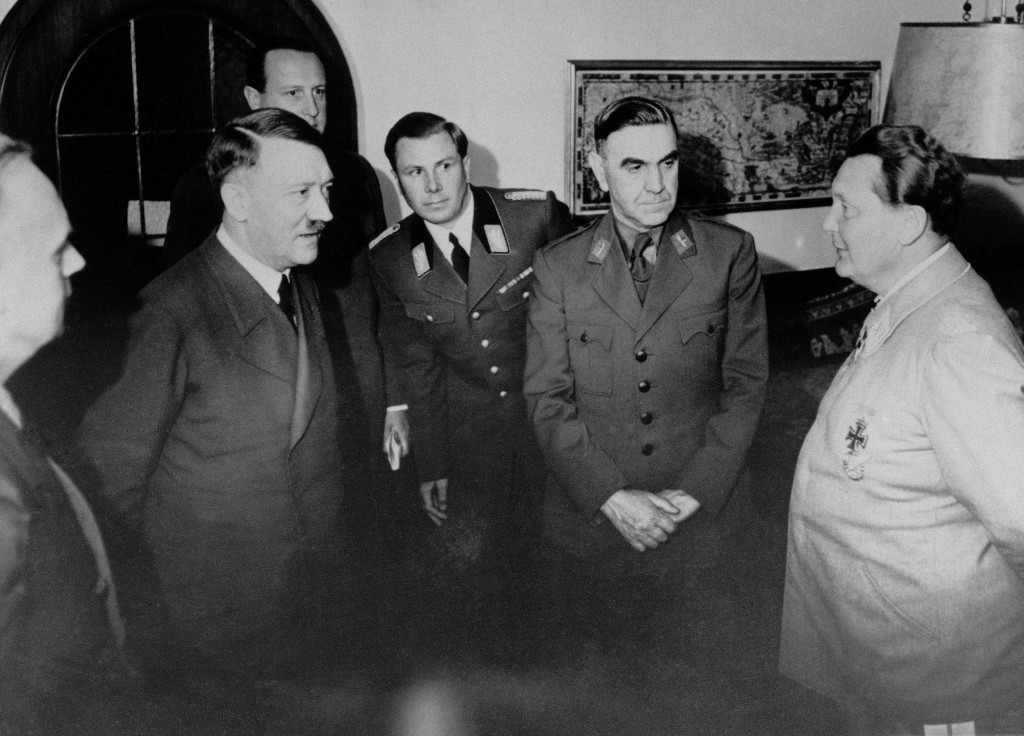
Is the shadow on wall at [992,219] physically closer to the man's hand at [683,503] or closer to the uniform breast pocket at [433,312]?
the man's hand at [683,503]

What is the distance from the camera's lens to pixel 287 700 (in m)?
1.54

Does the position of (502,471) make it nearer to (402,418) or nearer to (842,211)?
(402,418)

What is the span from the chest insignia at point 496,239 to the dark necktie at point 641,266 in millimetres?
369

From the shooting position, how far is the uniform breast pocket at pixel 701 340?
191 centimetres

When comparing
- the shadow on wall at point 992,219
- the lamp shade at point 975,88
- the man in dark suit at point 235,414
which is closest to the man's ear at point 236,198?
the man in dark suit at point 235,414

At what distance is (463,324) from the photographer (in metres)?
2.20

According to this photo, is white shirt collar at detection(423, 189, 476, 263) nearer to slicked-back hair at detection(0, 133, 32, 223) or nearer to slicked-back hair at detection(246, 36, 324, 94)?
slicked-back hair at detection(246, 36, 324, 94)

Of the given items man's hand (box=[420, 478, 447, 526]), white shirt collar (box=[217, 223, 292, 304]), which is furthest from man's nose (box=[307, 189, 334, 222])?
man's hand (box=[420, 478, 447, 526])

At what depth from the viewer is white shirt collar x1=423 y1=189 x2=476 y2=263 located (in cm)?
216

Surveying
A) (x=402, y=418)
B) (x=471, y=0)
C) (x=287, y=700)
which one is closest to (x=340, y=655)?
(x=287, y=700)

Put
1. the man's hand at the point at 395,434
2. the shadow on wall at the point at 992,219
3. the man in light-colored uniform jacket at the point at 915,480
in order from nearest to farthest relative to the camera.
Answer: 1. the man in light-colored uniform jacket at the point at 915,480
2. the man's hand at the point at 395,434
3. the shadow on wall at the point at 992,219

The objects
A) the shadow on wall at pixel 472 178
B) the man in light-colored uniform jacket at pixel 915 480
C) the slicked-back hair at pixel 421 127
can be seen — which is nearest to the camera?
the man in light-colored uniform jacket at pixel 915 480

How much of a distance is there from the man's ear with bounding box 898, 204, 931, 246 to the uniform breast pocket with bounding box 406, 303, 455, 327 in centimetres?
105

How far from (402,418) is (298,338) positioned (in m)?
0.60
